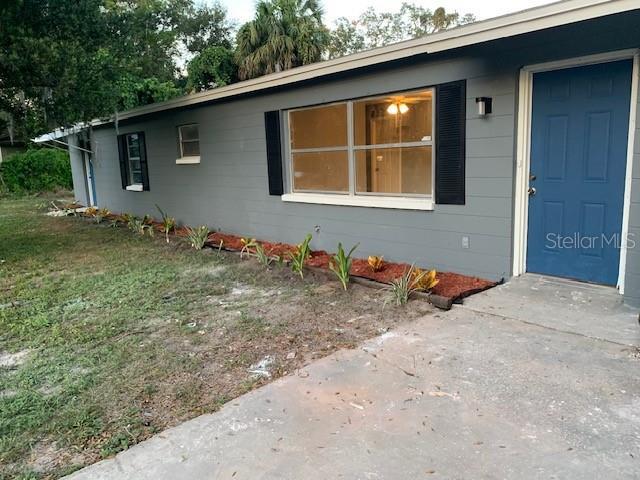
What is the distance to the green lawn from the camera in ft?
8.75

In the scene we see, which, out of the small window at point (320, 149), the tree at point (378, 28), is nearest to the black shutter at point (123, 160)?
the small window at point (320, 149)

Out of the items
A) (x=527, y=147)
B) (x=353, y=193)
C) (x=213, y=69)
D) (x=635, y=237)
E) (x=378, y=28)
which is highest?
(x=378, y=28)

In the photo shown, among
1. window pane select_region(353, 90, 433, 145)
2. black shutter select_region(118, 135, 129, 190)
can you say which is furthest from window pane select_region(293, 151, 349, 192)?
black shutter select_region(118, 135, 129, 190)

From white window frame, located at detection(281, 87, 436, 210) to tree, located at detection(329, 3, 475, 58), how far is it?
22255 millimetres

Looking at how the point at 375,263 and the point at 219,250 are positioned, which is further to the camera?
the point at 219,250

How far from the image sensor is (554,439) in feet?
7.77

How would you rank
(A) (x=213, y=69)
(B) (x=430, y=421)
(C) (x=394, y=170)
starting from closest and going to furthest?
1. (B) (x=430, y=421)
2. (C) (x=394, y=170)
3. (A) (x=213, y=69)

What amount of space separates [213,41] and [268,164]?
22.0 m

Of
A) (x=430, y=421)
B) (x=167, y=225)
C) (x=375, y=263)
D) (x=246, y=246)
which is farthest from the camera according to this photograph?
(x=167, y=225)

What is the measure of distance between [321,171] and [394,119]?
149 cm

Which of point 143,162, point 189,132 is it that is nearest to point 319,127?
point 189,132

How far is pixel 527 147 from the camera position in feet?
15.4

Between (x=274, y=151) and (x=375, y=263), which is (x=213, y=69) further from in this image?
(x=375, y=263)

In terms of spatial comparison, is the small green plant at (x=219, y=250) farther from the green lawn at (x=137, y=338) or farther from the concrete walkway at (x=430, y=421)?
the concrete walkway at (x=430, y=421)
